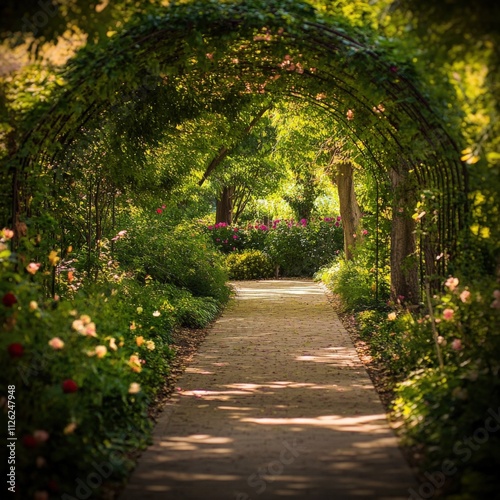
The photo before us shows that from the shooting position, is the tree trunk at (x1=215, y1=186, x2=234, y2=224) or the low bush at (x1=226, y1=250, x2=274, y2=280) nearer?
the low bush at (x1=226, y1=250, x2=274, y2=280)

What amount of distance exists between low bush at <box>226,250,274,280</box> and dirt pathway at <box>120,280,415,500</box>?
13.9 meters

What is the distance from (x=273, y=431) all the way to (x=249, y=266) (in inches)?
759

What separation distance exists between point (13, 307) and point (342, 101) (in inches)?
271

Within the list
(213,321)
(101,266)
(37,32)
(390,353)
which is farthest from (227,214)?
(37,32)

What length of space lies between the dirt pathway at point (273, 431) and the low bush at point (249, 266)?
1386 cm

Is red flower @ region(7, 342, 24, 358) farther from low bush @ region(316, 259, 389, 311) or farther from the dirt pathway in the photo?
low bush @ region(316, 259, 389, 311)

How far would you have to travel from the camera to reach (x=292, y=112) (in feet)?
51.0

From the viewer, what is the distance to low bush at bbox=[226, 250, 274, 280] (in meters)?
25.1

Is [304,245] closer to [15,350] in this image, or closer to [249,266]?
[249,266]

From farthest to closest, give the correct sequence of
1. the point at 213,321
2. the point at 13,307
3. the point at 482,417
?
1. the point at 213,321
2. the point at 13,307
3. the point at 482,417

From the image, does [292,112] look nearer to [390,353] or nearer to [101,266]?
[101,266]

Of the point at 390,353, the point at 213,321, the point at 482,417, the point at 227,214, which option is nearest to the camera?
the point at 482,417

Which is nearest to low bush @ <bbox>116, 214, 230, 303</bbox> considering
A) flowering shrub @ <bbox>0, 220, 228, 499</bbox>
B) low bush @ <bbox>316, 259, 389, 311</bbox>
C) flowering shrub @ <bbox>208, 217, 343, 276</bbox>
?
low bush @ <bbox>316, 259, 389, 311</bbox>

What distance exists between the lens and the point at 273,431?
6.12 meters
